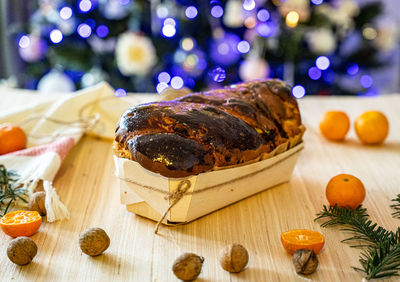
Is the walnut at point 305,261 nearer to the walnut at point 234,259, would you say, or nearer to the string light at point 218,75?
the walnut at point 234,259

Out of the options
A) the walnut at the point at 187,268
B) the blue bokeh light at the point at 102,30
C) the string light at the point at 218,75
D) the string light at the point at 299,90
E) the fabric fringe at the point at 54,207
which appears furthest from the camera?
the string light at the point at 299,90

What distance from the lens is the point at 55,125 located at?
1.94 metres

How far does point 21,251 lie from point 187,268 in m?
0.38

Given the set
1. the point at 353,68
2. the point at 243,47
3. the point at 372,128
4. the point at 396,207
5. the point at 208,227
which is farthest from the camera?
the point at 353,68

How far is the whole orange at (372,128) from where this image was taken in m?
1.92

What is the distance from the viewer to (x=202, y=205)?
1.32m

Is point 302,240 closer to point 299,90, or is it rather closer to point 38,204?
point 38,204

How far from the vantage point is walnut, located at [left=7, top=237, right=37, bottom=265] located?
111cm

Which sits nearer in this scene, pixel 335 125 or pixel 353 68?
pixel 335 125

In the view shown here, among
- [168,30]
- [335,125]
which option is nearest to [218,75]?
[335,125]

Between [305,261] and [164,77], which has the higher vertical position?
[305,261]

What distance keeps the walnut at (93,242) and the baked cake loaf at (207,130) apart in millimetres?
200

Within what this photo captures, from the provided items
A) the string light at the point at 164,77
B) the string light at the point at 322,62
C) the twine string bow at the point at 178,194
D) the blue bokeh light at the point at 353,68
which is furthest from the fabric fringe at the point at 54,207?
the blue bokeh light at the point at 353,68

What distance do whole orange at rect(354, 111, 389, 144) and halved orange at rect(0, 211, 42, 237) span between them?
4.13 ft
